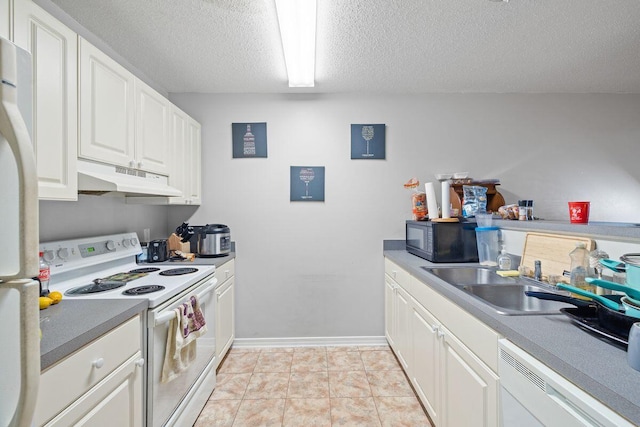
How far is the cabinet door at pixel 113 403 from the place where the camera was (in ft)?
2.97

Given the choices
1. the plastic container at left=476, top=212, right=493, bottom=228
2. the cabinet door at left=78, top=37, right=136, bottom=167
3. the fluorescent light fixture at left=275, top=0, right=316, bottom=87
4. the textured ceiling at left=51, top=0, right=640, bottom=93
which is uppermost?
the textured ceiling at left=51, top=0, right=640, bottom=93

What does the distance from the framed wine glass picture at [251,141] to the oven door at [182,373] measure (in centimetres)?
126

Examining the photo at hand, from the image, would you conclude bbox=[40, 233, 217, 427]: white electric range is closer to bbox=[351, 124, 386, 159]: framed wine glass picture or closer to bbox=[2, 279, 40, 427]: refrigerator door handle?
bbox=[2, 279, 40, 427]: refrigerator door handle

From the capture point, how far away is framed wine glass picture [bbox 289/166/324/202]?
271 cm

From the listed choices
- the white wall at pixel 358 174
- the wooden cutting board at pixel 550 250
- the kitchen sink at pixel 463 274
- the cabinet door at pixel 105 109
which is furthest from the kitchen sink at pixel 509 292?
the cabinet door at pixel 105 109

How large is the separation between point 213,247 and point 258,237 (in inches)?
18.1

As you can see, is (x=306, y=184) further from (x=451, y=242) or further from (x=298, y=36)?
(x=451, y=242)

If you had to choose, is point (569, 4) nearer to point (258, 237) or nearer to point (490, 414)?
point (490, 414)

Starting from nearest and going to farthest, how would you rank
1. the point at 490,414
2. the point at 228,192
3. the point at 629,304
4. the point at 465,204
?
the point at 629,304, the point at 490,414, the point at 465,204, the point at 228,192

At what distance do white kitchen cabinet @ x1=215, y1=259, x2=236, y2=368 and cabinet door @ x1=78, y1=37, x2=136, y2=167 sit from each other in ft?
3.45

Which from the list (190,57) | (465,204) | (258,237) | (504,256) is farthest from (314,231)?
(190,57)

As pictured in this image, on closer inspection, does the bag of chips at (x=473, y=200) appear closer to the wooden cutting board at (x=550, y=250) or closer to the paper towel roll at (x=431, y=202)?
the paper towel roll at (x=431, y=202)

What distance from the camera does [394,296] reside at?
2.38m

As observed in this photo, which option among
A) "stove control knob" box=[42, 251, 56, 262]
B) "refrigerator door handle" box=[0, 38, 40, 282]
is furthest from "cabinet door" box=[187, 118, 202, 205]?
"refrigerator door handle" box=[0, 38, 40, 282]
